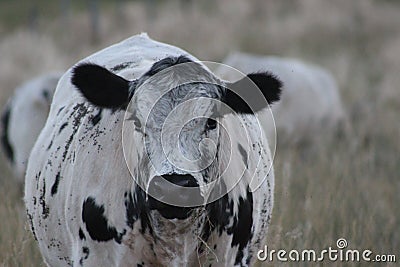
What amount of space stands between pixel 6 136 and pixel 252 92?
608 centimetres

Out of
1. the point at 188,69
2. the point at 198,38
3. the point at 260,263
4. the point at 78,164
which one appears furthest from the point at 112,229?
the point at 198,38

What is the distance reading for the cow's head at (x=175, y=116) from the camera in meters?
3.05

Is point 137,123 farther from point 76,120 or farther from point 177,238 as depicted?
point 76,120

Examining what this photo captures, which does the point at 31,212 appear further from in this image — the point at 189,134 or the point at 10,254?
the point at 189,134

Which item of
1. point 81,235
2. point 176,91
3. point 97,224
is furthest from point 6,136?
point 176,91

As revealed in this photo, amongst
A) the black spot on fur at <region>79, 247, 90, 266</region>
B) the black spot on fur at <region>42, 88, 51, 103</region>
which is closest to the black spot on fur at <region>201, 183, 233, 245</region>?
the black spot on fur at <region>79, 247, 90, 266</region>

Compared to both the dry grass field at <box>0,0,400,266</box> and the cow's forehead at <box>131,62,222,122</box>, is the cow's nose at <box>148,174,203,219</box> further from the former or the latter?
the dry grass field at <box>0,0,400,266</box>

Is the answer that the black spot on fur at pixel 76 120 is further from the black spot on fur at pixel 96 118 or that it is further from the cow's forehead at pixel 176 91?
the cow's forehead at pixel 176 91

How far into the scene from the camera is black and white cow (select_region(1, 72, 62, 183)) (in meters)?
8.38

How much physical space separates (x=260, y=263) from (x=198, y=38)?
15.5 metres

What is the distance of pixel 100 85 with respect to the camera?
11.2 ft

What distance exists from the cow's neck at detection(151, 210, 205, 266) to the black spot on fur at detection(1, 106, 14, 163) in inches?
224

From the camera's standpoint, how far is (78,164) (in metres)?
3.78

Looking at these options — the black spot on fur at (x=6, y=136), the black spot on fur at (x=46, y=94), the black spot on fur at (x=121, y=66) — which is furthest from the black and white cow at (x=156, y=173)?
the black spot on fur at (x=6, y=136)
